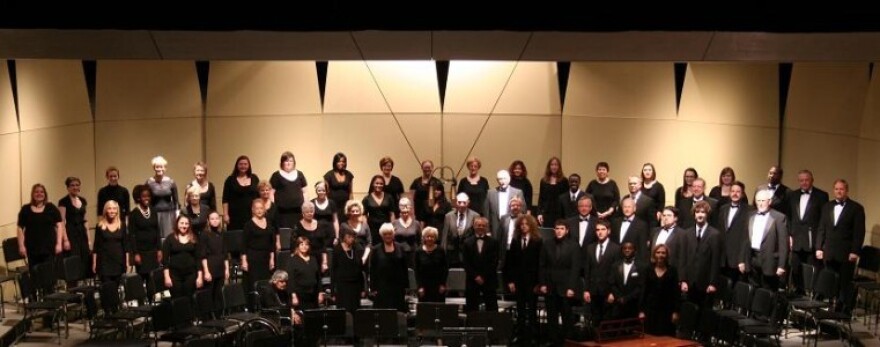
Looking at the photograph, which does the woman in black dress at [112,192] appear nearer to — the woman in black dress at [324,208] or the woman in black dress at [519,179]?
the woman in black dress at [324,208]

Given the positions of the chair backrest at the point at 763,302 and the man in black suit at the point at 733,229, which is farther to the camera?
the man in black suit at the point at 733,229

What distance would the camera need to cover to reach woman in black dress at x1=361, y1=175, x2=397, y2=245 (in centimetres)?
1212

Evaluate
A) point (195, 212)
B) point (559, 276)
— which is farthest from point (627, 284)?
point (195, 212)

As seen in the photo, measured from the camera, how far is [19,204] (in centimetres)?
1264

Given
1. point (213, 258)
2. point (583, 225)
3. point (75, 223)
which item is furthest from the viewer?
point (75, 223)

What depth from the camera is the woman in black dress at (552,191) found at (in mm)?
12602

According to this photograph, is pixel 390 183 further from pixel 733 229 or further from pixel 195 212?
pixel 733 229

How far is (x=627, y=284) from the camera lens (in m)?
10.3

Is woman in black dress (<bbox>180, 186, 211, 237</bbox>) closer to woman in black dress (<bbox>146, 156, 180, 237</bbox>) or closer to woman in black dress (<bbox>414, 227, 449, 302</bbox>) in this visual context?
woman in black dress (<bbox>146, 156, 180, 237</bbox>)

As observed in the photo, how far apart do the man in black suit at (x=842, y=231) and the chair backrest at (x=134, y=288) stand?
611 cm

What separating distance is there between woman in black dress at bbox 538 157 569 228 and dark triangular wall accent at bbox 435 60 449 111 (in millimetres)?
2716

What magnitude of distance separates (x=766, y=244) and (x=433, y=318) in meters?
3.16

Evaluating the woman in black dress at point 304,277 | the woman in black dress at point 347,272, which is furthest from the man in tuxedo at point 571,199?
the woman in black dress at point 304,277

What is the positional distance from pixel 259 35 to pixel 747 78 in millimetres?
5255
